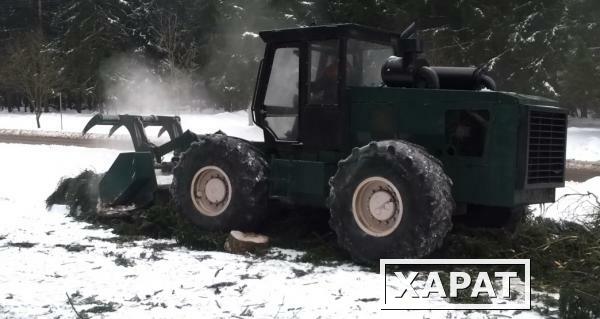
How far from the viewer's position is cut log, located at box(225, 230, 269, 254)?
6.41 metres

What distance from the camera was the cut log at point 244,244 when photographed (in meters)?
6.41

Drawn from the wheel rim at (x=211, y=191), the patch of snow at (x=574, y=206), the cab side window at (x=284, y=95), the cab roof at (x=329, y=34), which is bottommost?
the patch of snow at (x=574, y=206)

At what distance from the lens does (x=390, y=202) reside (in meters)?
5.63

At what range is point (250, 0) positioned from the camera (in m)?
37.8

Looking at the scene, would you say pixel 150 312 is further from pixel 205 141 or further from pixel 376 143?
pixel 205 141

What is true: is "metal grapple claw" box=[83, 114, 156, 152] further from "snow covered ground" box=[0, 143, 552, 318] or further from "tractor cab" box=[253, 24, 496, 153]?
"tractor cab" box=[253, 24, 496, 153]

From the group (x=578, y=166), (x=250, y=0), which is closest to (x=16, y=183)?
(x=578, y=166)

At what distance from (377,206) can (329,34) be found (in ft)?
6.47

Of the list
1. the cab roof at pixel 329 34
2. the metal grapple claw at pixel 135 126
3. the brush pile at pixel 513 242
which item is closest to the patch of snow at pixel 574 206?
the brush pile at pixel 513 242

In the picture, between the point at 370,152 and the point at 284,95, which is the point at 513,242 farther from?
the point at 284,95

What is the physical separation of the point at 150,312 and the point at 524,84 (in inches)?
1104

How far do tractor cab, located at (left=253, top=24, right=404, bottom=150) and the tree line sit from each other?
19023mm

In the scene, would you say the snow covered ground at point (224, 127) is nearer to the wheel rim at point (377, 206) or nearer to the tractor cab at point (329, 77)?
the tractor cab at point (329, 77)

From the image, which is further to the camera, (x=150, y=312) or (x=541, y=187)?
(x=541, y=187)
